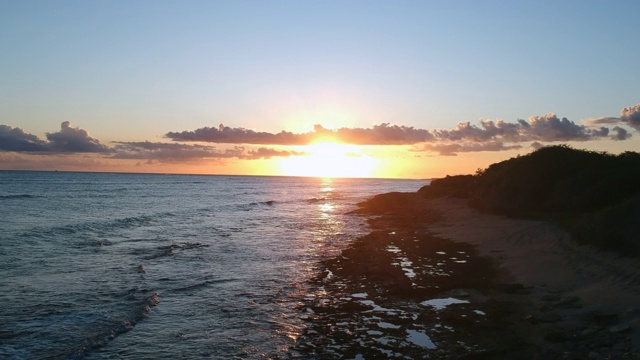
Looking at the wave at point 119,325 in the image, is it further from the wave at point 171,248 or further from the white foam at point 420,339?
the wave at point 171,248

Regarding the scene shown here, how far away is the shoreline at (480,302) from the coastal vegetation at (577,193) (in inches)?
39.2

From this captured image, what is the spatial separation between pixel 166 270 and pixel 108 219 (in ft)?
95.0

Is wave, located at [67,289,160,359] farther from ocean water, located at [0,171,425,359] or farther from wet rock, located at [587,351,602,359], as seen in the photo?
wet rock, located at [587,351,602,359]

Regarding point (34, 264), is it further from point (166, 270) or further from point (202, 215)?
point (202, 215)

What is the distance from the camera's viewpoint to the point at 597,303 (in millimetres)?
14750

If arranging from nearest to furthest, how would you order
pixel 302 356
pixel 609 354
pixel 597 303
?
1. pixel 609 354
2. pixel 302 356
3. pixel 597 303

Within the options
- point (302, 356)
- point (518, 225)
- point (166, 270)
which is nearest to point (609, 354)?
point (302, 356)

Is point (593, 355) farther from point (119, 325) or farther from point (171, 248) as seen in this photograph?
point (171, 248)

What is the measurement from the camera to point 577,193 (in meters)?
31.5

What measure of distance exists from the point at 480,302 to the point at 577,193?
1890cm

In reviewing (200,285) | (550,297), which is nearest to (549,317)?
(550,297)

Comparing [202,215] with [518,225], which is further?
[202,215]

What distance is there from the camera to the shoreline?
12.2 meters

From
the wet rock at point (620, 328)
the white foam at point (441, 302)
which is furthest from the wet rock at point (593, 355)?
the white foam at point (441, 302)
